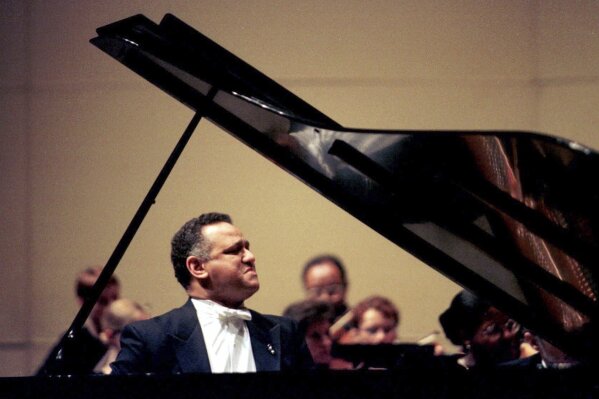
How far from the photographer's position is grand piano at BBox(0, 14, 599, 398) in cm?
212

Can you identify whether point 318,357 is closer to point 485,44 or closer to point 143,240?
point 143,240

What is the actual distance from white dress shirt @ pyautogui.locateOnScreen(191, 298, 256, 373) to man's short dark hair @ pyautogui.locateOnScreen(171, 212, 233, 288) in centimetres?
13

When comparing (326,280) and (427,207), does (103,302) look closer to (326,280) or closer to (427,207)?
(326,280)

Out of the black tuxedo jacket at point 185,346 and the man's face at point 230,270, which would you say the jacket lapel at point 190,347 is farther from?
the man's face at point 230,270

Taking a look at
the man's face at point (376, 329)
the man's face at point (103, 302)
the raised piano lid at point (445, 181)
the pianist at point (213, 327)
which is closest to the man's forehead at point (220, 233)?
the pianist at point (213, 327)

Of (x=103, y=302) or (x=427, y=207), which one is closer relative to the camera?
(x=427, y=207)

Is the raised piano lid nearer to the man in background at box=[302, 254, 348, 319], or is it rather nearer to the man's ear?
the man's ear

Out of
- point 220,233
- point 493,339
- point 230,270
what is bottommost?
point 493,339

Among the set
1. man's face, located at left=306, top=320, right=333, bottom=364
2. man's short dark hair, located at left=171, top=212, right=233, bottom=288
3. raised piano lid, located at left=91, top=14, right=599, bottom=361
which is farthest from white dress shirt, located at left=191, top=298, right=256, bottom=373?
man's face, located at left=306, top=320, right=333, bottom=364

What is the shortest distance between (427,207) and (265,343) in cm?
77

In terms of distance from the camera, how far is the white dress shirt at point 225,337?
294 centimetres

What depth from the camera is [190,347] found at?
291cm

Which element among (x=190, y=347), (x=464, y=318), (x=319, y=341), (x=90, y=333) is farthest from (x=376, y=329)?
(x=190, y=347)

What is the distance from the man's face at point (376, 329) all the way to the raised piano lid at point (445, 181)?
1.69 m
